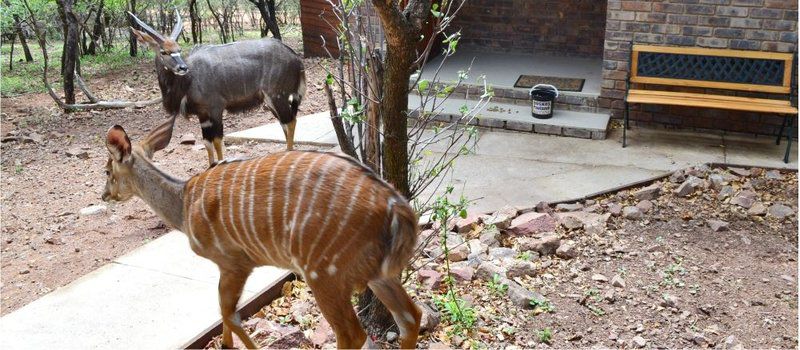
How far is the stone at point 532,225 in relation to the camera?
212 inches

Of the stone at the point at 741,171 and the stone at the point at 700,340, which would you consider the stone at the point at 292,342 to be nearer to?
the stone at the point at 700,340

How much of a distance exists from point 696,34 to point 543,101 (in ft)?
5.34

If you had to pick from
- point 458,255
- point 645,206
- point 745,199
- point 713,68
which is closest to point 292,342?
point 458,255

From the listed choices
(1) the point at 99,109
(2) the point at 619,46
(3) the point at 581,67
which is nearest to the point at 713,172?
(2) the point at 619,46

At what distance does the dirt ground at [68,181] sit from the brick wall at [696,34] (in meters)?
3.48

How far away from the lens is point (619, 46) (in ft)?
25.9

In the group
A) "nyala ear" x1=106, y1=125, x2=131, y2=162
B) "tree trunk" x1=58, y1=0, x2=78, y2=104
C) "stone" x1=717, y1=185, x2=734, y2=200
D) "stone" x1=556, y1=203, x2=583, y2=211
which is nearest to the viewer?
"nyala ear" x1=106, y1=125, x2=131, y2=162

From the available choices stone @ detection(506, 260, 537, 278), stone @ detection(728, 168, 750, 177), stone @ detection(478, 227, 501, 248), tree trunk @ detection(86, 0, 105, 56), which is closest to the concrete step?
stone @ detection(728, 168, 750, 177)

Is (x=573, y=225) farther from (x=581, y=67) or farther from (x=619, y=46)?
(x=581, y=67)

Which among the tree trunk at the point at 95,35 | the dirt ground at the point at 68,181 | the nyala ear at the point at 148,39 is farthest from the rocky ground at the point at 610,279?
the tree trunk at the point at 95,35

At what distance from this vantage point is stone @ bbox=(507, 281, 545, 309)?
170 inches

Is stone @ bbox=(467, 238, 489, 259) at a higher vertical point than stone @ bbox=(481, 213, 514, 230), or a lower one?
lower

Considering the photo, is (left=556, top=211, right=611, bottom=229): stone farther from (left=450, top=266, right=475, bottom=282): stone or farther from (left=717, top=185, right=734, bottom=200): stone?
(left=450, top=266, right=475, bottom=282): stone

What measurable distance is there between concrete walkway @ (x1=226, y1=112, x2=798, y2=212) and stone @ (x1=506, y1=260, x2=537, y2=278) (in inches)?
46.9
